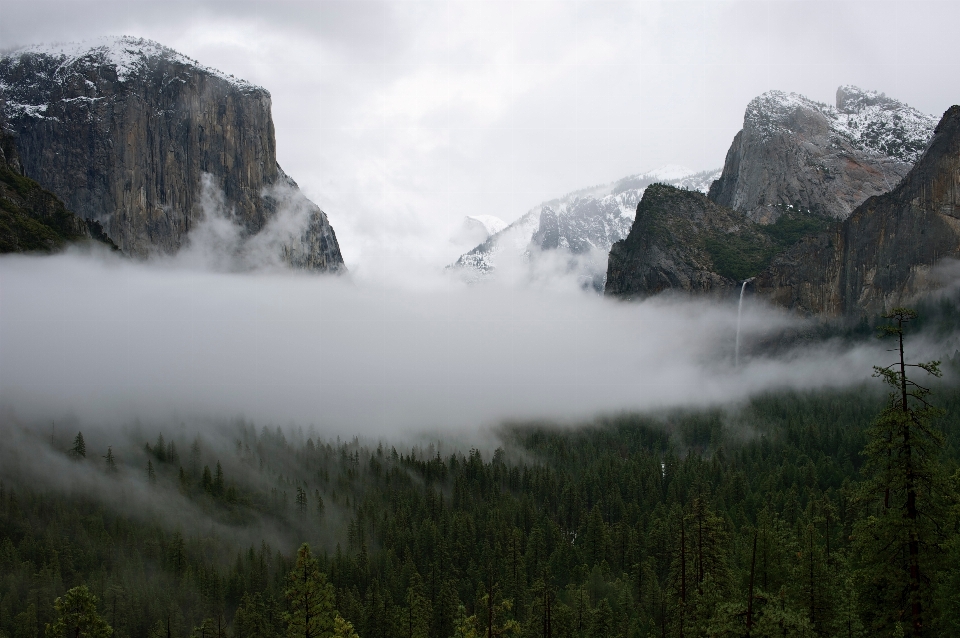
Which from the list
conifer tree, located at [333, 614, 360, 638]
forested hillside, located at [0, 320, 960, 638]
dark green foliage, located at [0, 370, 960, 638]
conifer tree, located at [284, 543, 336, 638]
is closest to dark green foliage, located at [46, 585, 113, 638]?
forested hillside, located at [0, 320, 960, 638]

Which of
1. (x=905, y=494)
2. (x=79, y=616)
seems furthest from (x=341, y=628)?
(x=905, y=494)

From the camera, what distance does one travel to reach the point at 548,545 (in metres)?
135

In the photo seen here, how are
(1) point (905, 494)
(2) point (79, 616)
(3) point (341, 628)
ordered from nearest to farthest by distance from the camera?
(1) point (905, 494)
(2) point (79, 616)
(3) point (341, 628)

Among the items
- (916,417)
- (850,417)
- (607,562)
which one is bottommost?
(607,562)

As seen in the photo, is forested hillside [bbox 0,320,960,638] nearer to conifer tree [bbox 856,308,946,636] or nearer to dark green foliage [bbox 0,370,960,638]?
conifer tree [bbox 856,308,946,636]

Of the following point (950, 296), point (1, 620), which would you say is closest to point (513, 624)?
point (1, 620)

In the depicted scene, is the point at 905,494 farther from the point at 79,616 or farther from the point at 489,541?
the point at 489,541

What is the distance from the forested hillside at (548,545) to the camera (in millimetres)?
35625

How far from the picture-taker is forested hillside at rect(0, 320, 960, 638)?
3562cm

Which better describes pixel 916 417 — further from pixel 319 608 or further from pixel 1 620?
pixel 1 620

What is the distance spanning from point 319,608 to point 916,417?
33.5 metres

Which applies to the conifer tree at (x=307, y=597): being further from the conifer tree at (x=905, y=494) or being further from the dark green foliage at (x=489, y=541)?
the conifer tree at (x=905, y=494)

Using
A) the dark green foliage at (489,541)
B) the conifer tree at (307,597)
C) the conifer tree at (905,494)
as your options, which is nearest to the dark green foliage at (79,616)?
the conifer tree at (307,597)

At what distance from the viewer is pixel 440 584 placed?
12025 cm
